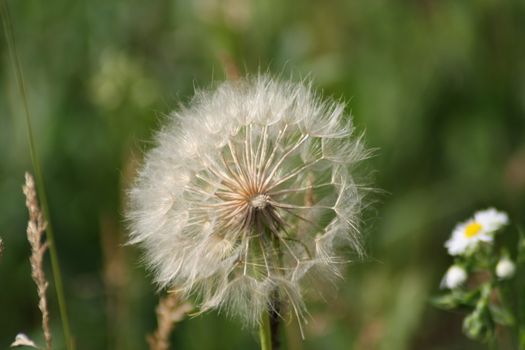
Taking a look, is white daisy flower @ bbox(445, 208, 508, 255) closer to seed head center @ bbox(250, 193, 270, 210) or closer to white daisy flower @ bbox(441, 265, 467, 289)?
white daisy flower @ bbox(441, 265, 467, 289)

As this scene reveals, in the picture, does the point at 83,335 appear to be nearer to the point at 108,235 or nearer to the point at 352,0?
the point at 108,235

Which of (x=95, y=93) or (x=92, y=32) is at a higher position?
(x=92, y=32)

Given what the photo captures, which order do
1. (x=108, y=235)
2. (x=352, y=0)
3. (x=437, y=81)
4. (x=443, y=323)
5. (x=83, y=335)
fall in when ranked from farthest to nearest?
(x=352, y=0)
(x=437, y=81)
(x=443, y=323)
(x=83, y=335)
(x=108, y=235)

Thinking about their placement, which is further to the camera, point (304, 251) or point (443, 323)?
point (443, 323)

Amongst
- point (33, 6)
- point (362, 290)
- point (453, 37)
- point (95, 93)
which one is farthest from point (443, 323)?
point (33, 6)

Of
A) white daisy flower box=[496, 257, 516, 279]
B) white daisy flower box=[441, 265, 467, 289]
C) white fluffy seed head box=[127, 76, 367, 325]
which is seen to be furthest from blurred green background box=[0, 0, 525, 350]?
white daisy flower box=[496, 257, 516, 279]

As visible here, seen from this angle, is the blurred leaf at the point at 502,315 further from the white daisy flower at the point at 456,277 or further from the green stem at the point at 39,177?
the green stem at the point at 39,177

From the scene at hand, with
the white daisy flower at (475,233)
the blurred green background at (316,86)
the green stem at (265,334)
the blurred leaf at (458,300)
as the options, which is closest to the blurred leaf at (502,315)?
the blurred leaf at (458,300)
